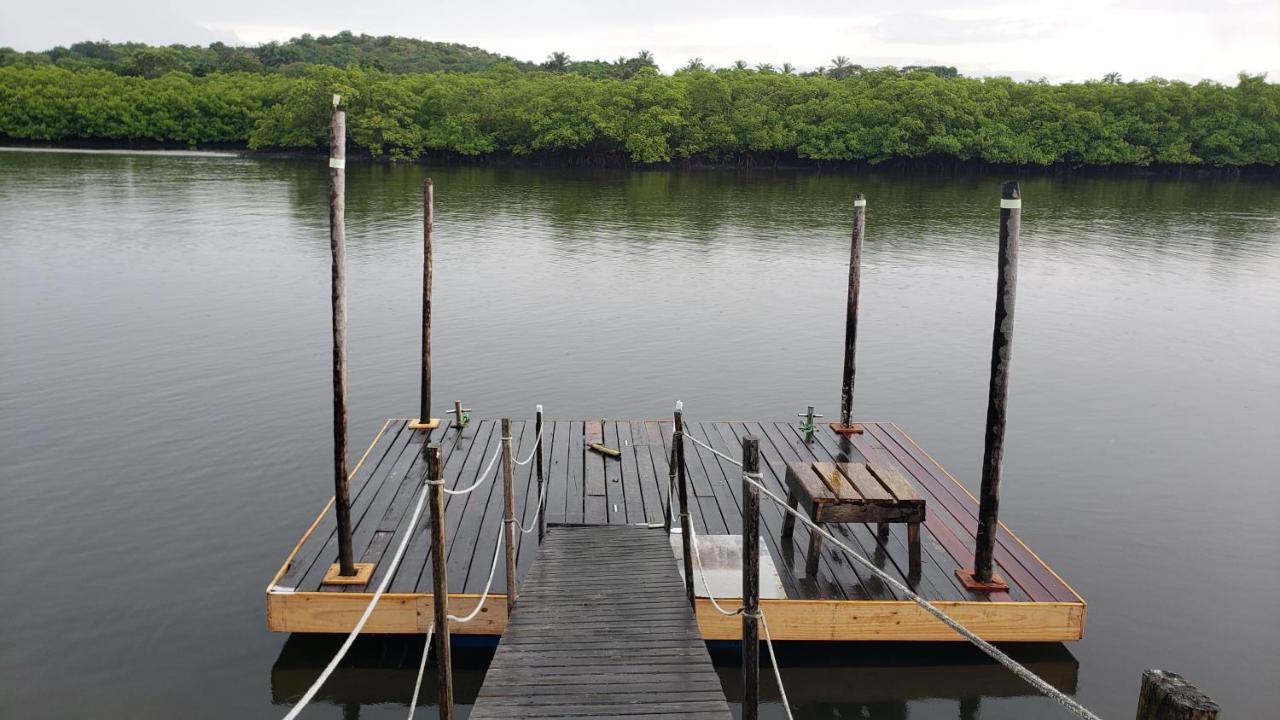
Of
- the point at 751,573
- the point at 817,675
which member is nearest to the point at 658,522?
the point at 817,675

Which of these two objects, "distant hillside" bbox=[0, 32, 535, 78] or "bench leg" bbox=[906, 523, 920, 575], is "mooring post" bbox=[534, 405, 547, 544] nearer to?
"bench leg" bbox=[906, 523, 920, 575]

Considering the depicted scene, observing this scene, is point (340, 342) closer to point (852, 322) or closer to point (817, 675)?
point (817, 675)

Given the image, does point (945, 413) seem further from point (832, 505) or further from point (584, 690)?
point (584, 690)

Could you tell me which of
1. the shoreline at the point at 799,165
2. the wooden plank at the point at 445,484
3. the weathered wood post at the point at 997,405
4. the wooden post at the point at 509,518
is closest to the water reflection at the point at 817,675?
the wooden plank at the point at 445,484

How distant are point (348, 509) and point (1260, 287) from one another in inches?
1163

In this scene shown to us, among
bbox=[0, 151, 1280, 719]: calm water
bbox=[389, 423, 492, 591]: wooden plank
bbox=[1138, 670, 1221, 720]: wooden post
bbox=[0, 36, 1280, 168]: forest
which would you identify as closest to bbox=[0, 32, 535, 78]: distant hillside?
bbox=[0, 36, 1280, 168]: forest

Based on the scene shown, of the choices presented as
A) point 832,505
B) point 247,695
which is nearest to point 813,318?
point 832,505

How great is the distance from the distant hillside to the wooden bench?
97850mm

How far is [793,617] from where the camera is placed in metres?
7.91

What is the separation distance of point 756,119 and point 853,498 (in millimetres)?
70244

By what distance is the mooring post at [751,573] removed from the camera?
230 inches

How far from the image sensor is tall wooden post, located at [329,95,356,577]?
7504mm

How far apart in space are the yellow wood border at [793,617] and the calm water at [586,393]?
61cm

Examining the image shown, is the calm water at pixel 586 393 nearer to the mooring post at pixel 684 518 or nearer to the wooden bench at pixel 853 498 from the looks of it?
the wooden bench at pixel 853 498
